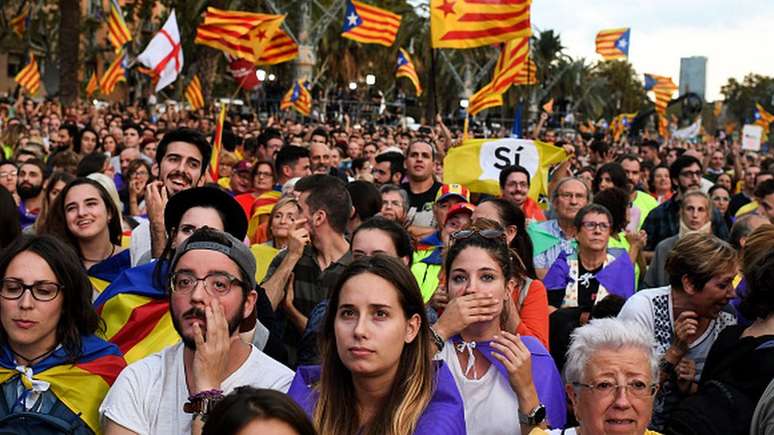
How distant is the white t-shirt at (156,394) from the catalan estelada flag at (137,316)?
39.6 inches

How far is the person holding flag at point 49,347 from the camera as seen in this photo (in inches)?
161

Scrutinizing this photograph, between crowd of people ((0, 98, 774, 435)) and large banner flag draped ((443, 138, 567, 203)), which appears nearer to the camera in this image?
crowd of people ((0, 98, 774, 435))

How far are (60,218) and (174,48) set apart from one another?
1321 cm

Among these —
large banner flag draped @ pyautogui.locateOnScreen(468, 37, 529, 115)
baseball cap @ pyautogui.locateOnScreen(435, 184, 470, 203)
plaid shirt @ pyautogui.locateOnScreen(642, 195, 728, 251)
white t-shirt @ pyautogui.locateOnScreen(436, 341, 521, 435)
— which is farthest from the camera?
large banner flag draped @ pyautogui.locateOnScreen(468, 37, 529, 115)

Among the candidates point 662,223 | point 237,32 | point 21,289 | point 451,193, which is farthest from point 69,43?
point 21,289

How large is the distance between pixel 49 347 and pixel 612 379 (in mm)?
2157

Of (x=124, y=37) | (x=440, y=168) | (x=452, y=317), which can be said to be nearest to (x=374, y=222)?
(x=452, y=317)

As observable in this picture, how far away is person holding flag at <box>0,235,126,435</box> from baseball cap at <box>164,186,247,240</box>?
0.99 m

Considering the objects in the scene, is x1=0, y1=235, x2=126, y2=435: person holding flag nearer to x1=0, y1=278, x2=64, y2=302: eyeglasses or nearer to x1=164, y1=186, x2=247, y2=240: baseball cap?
x1=0, y1=278, x2=64, y2=302: eyeglasses

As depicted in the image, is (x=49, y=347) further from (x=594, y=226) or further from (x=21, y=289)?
(x=594, y=226)

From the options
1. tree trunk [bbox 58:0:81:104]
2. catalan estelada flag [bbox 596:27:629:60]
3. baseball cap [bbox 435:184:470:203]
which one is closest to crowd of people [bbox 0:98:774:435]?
baseball cap [bbox 435:184:470:203]

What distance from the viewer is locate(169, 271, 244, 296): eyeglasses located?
3.93 meters

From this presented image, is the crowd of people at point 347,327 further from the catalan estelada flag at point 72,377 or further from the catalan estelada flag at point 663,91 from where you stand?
the catalan estelada flag at point 663,91

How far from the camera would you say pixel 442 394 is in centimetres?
367
